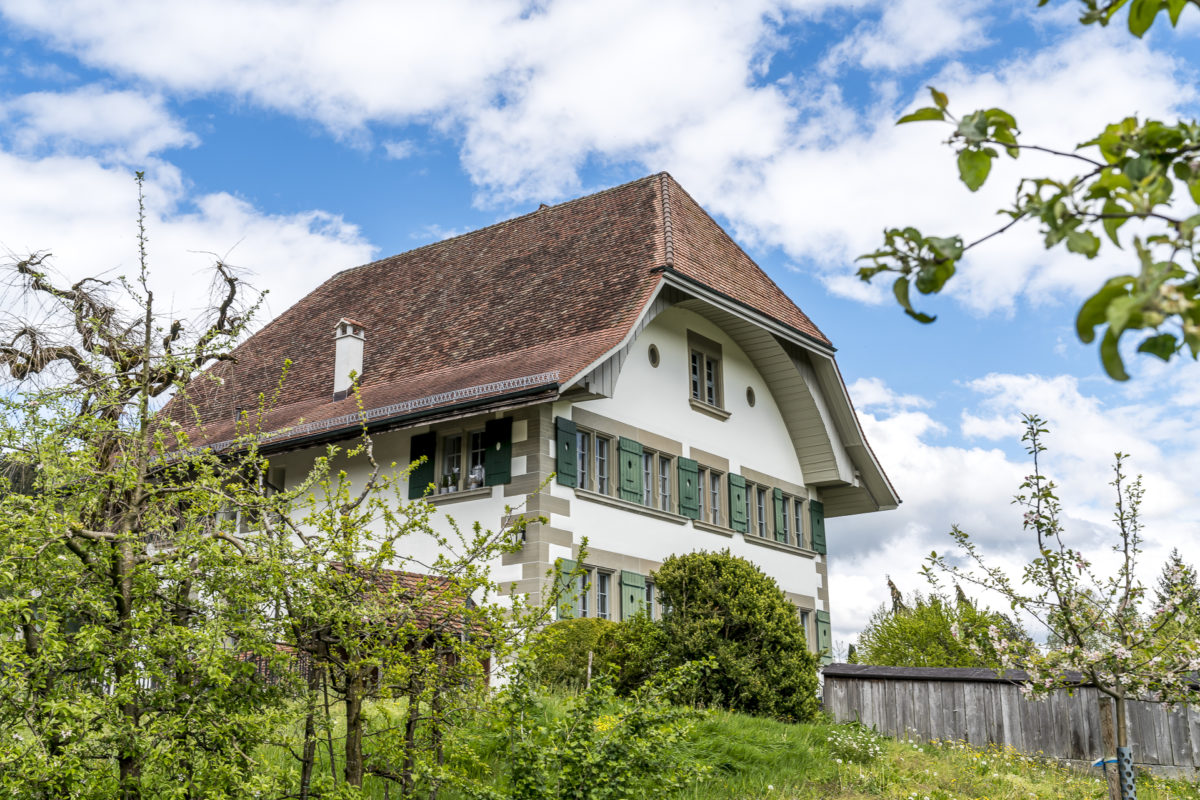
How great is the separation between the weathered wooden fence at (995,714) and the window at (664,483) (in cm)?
445

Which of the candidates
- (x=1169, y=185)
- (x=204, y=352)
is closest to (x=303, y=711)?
(x=204, y=352)

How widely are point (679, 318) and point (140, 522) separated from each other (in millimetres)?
14207

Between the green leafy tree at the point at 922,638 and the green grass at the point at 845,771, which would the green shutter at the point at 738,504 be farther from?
the green grass at the point at 845,771

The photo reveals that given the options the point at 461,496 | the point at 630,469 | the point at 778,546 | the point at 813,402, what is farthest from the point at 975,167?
the point at 813,402

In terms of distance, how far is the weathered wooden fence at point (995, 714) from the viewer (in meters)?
13.6

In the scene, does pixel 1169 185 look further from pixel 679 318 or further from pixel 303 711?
pixel 679 318

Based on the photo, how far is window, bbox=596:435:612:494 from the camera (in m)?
18.2

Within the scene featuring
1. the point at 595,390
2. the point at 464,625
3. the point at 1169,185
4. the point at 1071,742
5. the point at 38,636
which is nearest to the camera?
the point at 1169,185

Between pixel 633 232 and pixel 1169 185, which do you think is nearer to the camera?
pixel 1169 185

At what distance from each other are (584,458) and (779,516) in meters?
5.91

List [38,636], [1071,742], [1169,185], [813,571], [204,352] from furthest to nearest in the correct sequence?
1. [813,571]
2. [1071,742]
3. [204,352]
4. [38,636]
5. [1169,185]

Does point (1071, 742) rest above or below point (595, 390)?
below

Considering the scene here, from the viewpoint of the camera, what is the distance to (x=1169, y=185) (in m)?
2.43

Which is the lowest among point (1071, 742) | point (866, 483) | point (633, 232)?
point (1071, 742)
